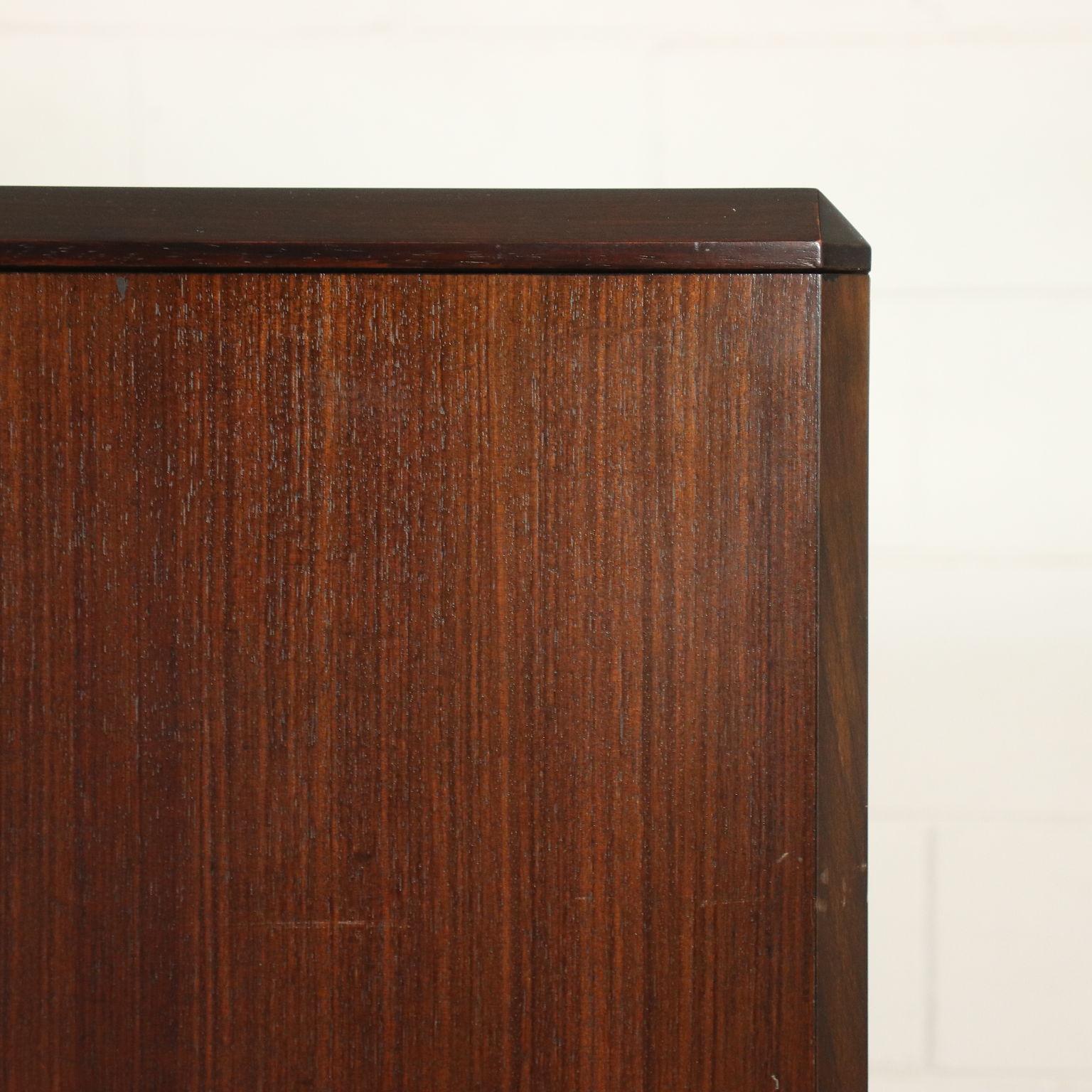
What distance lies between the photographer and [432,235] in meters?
0.42

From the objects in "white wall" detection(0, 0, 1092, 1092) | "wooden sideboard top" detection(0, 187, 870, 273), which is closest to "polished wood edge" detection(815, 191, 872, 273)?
"wooden sideboard top" detection(0, 187, 870, 273)

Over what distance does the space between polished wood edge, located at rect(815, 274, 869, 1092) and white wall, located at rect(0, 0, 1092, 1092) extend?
0.31 meters

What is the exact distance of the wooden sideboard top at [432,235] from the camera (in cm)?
41


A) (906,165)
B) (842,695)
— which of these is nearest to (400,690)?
(842,695)

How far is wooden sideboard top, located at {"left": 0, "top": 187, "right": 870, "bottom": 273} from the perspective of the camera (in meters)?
0.41

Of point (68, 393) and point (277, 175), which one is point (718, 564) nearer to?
point (68, 393)

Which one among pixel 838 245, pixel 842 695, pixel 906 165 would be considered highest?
pixel 906 165

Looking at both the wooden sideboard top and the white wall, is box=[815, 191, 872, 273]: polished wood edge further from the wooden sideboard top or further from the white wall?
the white wall

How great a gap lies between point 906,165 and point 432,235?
46 cm

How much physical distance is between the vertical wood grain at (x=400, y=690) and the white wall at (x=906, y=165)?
1.11ft

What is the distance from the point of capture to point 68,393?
16.3 inches

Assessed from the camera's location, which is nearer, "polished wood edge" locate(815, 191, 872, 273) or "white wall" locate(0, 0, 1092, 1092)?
"polished wood edge" locate(815, 191, 872, 273)

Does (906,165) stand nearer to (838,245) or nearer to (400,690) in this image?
(838,245)

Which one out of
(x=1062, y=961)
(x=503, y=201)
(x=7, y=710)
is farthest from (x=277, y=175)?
(x=1062, y=961)
